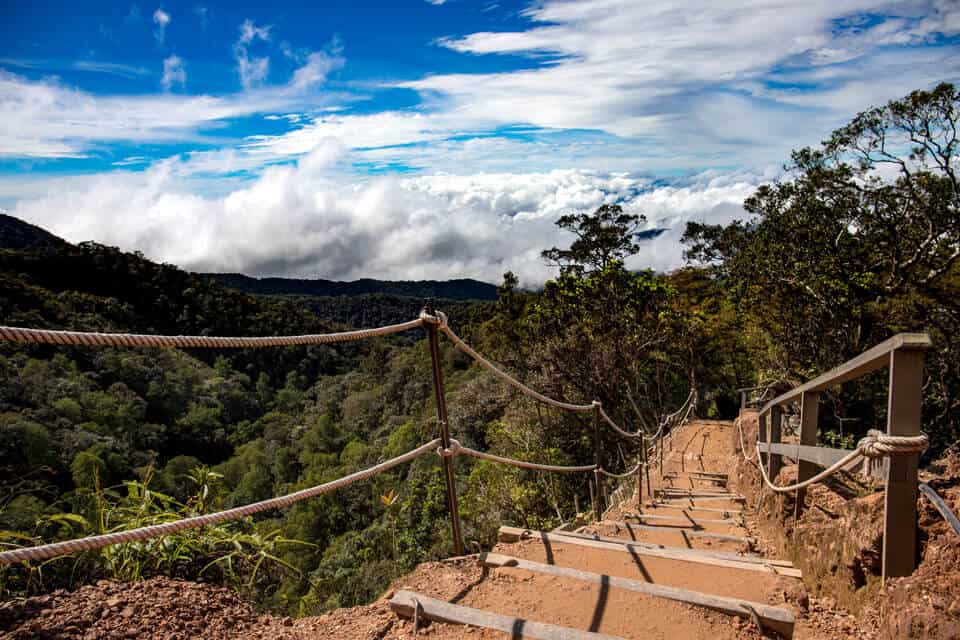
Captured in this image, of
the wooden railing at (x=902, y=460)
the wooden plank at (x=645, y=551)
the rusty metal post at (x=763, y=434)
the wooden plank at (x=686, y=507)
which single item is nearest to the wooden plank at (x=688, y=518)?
the wooden plank at (x=686, y=507)

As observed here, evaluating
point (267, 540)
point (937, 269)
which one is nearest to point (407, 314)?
point (937, 269)

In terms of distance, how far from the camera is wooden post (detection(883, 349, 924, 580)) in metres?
1.98

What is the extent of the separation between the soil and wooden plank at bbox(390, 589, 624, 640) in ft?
0.10

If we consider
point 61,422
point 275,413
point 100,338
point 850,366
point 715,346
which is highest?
A: point 100,338

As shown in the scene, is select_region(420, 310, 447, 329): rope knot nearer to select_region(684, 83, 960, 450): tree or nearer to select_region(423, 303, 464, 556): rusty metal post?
select_region(423, 303, 464, 556): rusty metal post

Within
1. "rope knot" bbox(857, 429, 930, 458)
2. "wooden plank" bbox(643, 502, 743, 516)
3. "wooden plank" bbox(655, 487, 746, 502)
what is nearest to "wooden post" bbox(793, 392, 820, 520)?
"rope knot" bbox(857, 429, 930, 458)

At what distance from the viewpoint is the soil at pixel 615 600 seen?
1.82m

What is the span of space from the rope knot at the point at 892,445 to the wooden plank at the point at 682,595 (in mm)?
689

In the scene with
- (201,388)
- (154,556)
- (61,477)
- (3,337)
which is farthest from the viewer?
(201,388)

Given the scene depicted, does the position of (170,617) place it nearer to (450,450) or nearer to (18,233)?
(450,450)

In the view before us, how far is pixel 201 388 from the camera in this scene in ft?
167

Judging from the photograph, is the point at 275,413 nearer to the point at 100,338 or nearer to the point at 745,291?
the point at 745,291

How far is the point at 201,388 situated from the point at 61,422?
24551 millimetres

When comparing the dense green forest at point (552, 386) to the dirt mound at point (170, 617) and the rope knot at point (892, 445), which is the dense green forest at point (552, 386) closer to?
the dirt mound at point (170, 617)
